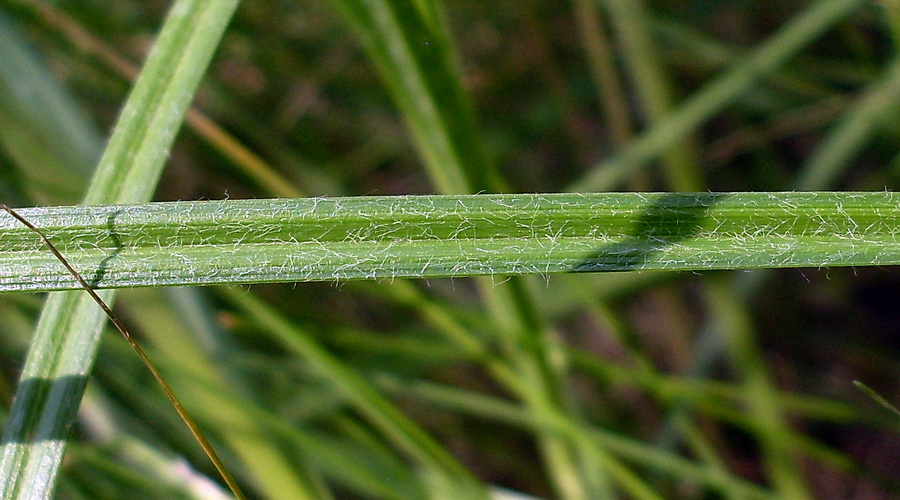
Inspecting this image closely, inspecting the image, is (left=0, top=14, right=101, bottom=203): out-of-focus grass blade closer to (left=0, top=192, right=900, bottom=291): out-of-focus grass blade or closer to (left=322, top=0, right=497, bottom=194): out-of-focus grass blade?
(left=322, top=0, right=497, bottom=194): out-of-focus grass blade

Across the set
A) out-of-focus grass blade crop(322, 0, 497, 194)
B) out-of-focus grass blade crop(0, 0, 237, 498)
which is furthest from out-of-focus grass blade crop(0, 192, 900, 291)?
out-of-focus grass blade crop(322, 0, 497, 194)

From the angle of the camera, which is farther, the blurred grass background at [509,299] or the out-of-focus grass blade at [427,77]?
the blurred grass background at [509,299]

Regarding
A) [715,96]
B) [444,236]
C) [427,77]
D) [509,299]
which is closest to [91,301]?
[444,236]

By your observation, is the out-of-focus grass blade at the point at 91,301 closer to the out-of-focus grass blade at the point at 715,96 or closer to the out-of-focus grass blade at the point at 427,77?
the out-of-focus grass blade at the point at 427,77

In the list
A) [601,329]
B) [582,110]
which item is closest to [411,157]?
[582,110]

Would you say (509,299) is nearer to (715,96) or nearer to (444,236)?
(444,236)

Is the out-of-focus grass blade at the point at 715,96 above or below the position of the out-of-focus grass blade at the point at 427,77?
above

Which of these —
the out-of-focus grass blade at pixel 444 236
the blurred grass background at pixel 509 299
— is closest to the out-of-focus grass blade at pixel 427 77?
the blurred grass background at pixel 509 299

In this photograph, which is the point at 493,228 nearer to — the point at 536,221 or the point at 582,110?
the point at 536,221
